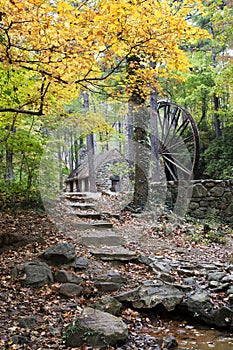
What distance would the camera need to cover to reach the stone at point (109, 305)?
3186 millimetres

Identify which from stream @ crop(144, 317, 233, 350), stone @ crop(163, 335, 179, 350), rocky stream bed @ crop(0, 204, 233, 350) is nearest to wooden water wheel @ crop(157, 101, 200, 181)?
rocky stream bed @ crop(0, 204, 233, 350)

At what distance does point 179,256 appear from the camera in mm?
4906

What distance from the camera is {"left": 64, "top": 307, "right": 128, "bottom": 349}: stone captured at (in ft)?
8.65

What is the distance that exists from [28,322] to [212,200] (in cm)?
570

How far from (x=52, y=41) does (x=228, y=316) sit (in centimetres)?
336

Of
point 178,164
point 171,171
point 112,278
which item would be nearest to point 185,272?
point 112,278

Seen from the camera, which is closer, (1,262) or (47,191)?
(1,262)

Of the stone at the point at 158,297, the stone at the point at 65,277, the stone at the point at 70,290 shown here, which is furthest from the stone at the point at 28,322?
the stone at the point at 158,297

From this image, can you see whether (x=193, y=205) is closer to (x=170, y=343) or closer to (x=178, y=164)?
(x=178, y=164)

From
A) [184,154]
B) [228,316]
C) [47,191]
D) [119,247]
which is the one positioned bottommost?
[228,316]

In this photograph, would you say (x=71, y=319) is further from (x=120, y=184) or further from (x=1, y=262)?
(x=120, y=184)

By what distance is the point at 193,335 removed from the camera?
9.78ft

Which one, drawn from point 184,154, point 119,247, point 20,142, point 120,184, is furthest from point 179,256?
point 120,184

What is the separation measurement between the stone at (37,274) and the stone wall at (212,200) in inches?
186
